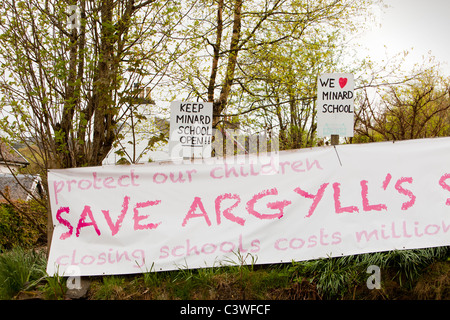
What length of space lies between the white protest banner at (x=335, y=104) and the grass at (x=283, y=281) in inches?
56.4

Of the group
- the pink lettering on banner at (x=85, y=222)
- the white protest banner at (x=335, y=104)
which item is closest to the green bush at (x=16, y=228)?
the pink lettering on banner at (x=85, y=222)

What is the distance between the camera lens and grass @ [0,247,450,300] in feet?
13.3

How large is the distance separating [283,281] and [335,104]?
2067 millimetres

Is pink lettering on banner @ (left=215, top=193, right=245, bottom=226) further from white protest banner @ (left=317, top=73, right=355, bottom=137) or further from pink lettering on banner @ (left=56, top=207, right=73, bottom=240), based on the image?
pink lettering on banner @ (left=56, top=207, right=73, bottom=240)

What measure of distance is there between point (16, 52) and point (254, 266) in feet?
12.8

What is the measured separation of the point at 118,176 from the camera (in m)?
4.80

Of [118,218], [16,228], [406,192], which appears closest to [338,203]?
[406,192]

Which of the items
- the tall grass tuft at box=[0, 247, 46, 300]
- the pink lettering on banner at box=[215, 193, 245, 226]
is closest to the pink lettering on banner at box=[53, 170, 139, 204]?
the tall grass tuft at box=[0, 247, 46, 300]

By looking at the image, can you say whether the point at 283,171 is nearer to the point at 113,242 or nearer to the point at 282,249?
the point at 282,249

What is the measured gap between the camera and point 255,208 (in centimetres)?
455

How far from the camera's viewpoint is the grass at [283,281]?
4.06 m

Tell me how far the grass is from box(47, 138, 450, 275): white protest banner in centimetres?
11
